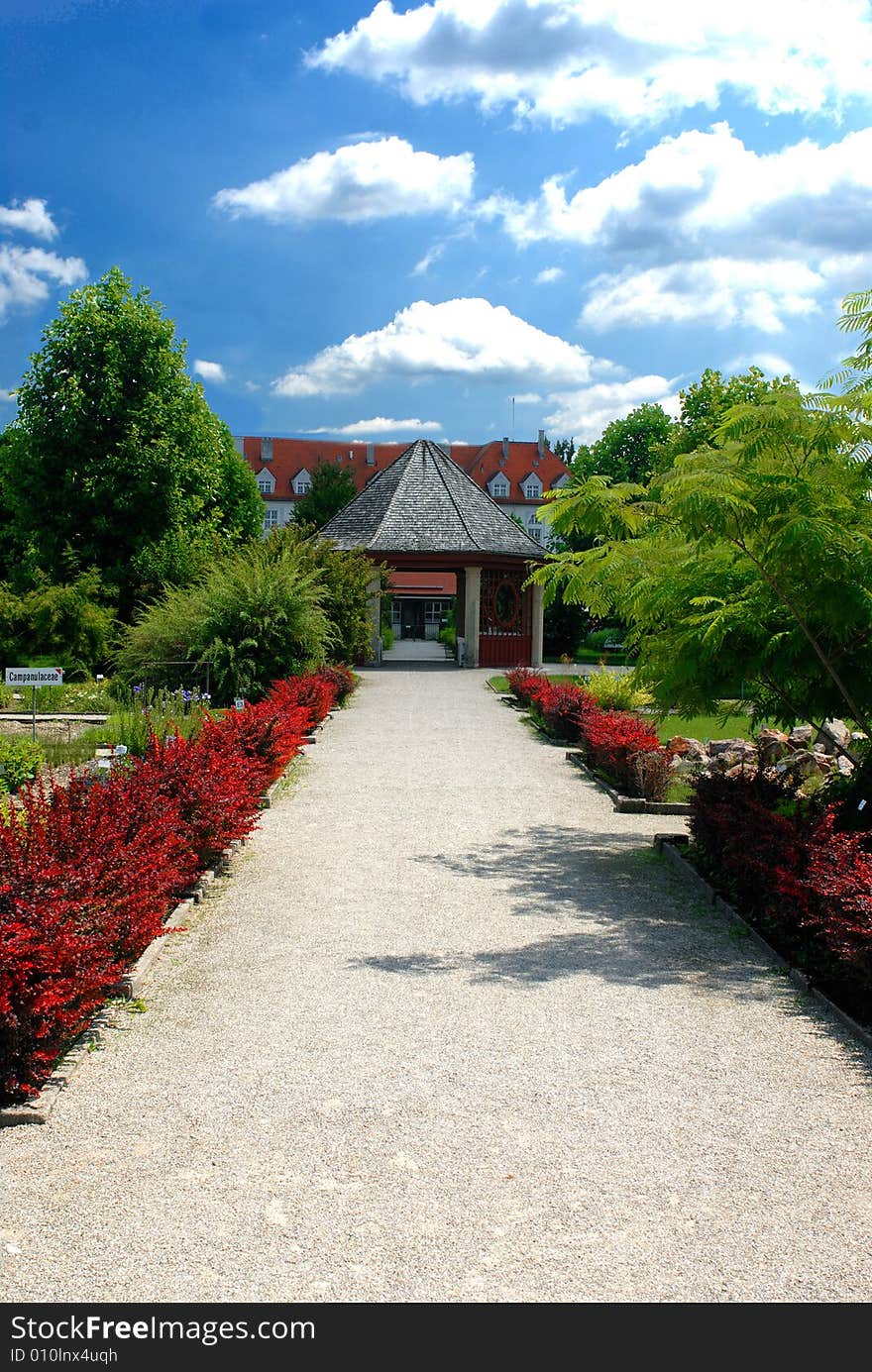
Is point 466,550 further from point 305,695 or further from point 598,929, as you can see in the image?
point 598,929

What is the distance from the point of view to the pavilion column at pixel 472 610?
35375mm

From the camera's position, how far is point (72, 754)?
14312 millimetres

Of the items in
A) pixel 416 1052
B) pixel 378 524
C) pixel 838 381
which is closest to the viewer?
pixel 416 1052

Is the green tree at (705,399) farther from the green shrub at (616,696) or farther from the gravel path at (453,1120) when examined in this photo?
the gravel path at (453,1120)

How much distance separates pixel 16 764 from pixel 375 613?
73.8ft

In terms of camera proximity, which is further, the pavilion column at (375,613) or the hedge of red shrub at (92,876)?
the pavilion column at (375,613)

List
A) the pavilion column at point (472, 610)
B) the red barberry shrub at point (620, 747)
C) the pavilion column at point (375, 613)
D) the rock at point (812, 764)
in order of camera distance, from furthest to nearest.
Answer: the pavilion column at point (472, 610)
the pavilion column at point (375, 613)
the rock at point (812, 764)
the red barberry shrub at point (620, 747)

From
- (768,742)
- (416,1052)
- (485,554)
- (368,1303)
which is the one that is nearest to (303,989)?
(416,1052)

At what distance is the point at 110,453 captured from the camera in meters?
31.6

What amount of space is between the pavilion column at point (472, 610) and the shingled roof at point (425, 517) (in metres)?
0.94

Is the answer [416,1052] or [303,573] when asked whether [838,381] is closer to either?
[416,1052]

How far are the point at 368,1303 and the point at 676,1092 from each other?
220 cm

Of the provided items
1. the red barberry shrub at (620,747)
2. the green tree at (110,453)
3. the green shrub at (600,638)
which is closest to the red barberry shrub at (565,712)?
the red barberry shrub at (620,747)

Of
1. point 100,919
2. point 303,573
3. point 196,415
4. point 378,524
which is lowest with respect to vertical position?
point 100,919
